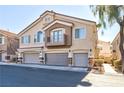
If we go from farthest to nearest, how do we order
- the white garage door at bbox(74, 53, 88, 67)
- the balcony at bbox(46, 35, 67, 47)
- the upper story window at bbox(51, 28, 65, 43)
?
the upper story window at bbox(51, 28, 65, 43) < the balcony at bbox(46, 35, 67, 47) < the white garage door at bbox(74, 53, 88, 67)

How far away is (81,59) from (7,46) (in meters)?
4.34

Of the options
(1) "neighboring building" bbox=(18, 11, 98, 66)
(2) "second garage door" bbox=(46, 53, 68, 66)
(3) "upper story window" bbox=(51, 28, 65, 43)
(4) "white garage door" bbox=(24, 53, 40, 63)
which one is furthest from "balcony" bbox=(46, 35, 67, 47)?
(4) "white garage door" bbox=(24, 53, 40, 63)

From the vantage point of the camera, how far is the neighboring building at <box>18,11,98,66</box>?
10648mm

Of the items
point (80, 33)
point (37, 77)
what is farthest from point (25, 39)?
point (80, 33)

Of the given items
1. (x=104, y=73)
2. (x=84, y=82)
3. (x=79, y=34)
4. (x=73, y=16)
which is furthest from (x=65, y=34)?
(x=84, y=82)

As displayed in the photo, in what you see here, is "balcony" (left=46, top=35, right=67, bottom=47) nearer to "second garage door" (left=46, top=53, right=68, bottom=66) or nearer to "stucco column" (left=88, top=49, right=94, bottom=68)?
"second garage door" (left=46, top=53, right=68, bottom=66)

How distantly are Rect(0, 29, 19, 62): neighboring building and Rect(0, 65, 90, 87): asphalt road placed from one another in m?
0.65

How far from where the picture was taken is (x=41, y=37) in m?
12.1

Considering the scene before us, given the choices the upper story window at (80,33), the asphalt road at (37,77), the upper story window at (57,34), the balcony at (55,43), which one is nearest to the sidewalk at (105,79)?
the asphalt road at (37,77)

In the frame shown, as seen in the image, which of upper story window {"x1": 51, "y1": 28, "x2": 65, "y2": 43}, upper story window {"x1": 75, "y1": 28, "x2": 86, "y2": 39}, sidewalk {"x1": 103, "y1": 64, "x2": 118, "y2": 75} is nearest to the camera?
sidewalk {"x1": 103, "y1": 64, "x2": 118, "y2": 75}

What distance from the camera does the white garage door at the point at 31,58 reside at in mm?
11414

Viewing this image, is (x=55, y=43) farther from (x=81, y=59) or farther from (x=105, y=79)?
(x=105, y=79)

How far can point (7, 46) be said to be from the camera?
1163 cm
